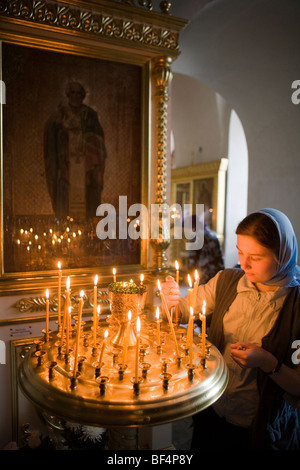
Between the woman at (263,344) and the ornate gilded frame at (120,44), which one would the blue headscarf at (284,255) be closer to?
the woman at (263,344)

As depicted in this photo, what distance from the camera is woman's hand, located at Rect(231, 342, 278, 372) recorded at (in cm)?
144

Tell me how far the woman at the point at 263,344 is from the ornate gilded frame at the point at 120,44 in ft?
3.59

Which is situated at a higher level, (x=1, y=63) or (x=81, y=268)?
(x=1, y=63)

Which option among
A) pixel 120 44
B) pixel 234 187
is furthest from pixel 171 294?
pixel 234 187

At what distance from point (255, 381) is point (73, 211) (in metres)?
1.62

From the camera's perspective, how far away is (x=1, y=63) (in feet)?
7.23

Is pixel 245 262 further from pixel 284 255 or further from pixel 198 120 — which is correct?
pixel 198 120

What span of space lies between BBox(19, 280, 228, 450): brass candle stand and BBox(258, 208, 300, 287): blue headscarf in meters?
0.48

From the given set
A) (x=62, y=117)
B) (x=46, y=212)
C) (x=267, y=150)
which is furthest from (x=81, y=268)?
(x=267, y=150)

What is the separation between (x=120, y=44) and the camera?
2.49 metres

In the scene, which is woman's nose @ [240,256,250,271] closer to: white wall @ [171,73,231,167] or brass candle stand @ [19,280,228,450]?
brass candle stand @ [19,280,228,450]

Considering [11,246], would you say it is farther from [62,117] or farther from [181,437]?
[181,437]

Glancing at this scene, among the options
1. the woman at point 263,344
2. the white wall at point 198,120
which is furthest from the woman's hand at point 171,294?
the white wall at point 198,120

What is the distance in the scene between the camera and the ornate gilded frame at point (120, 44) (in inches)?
88.0
